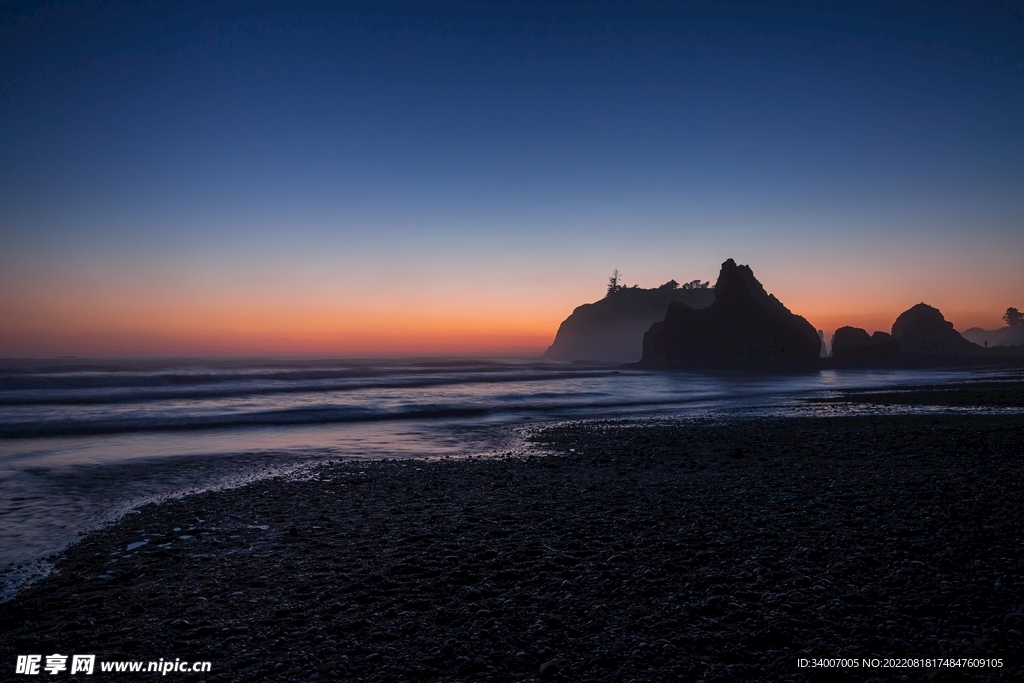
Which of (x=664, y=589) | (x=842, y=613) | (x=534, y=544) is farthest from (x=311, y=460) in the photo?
(x=842, y=613)

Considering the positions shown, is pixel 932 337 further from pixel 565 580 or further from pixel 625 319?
pixel 565 580

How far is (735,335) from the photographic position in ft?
271

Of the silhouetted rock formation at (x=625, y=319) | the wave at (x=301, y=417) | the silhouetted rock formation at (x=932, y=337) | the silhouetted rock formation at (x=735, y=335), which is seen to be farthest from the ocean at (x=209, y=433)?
the silhouetted rock formation at (x=625, y=319)

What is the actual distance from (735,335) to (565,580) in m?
84.9

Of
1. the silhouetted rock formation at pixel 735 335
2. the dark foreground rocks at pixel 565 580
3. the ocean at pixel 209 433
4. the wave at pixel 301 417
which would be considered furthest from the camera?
the silhouetted rock formation at pixel 735 335

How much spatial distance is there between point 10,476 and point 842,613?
17.6m

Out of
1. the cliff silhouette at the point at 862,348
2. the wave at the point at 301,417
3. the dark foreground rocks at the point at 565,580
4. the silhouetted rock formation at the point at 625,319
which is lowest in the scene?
the wave at the point at 301,417

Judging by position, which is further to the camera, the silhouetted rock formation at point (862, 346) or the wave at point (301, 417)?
the silhouetted rock formation at point (862, 346)

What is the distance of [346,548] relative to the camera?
23.8 ft

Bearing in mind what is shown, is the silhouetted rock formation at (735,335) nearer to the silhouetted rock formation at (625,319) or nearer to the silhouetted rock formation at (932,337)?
the silhouetted rock formation at (932,337)

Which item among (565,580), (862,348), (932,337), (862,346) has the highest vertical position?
(932,337)

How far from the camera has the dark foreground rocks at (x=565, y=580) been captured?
14.1 ft

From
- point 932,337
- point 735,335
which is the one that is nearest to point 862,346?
point 735,335

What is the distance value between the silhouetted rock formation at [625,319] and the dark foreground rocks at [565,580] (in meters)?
154
